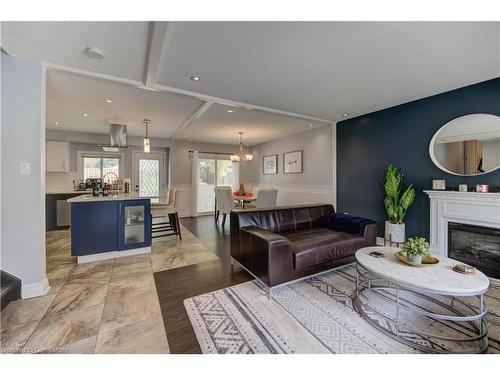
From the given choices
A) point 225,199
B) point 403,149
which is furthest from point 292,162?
point 403,149

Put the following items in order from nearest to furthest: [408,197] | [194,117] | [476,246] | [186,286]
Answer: [186,286], [476,246], [408,197], [194,117]

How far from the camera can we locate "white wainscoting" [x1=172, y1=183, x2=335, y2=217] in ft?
16.2

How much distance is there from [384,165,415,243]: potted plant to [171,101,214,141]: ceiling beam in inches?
125

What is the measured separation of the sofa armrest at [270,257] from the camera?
6.53 feet

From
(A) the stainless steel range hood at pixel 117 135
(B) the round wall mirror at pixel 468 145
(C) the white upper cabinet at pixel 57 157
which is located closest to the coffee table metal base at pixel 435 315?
(B) the round wall mirror at pixel 468 145

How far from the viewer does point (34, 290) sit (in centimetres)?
203

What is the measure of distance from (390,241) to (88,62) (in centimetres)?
470

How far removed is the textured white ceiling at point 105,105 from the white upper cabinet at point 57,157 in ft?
1.45

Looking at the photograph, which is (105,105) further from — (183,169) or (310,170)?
(310,170)

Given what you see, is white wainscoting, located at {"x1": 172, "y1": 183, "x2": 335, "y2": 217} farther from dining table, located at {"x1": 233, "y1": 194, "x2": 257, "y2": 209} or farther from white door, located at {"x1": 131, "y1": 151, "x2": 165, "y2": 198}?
dining table, located at {"x1": 233, "y1": 194, "x2": 257, "y2": 209}

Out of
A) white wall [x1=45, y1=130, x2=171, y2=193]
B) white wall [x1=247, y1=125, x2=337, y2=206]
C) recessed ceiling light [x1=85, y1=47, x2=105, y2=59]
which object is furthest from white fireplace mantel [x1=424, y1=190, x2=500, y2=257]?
white wall [x1=45, y1=130, x2=171, y2=193]

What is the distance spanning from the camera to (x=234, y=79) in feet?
8.52

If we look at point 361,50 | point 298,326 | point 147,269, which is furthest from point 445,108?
point 147,269

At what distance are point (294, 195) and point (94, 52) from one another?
16.4ft
